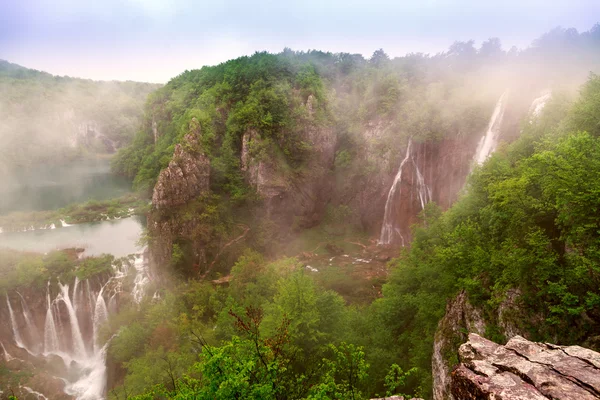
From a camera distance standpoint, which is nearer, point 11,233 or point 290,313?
point 290,313

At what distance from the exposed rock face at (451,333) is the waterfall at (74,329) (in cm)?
3224

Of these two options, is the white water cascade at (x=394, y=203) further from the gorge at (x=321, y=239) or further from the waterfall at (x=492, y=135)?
the waterfall at (x=492, y=135)

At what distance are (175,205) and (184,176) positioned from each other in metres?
3.81

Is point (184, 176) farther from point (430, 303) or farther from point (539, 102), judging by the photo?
point (539, 102)

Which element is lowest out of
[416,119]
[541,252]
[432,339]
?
[432,339]

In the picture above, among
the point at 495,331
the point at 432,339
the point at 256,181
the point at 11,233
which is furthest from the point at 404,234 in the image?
the point at 11,233

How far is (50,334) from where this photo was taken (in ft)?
96.6

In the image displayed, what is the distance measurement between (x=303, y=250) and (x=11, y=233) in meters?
42.4

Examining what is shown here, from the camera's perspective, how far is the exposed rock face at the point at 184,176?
122 feet

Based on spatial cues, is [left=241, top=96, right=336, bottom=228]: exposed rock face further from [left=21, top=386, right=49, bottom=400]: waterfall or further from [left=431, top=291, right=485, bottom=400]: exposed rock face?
[left=431, top=291, right=485, bottom=400]: exposed rock face

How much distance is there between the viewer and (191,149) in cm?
3909

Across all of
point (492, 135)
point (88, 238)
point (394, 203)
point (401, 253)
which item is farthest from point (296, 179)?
point (88, 238)

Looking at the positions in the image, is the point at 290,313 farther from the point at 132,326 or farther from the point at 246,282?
the point at 132,326

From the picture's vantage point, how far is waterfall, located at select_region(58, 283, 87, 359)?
96.0ft
